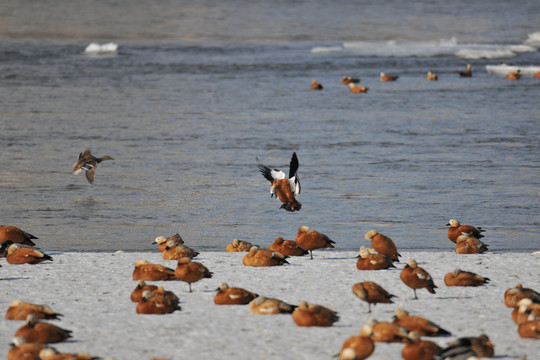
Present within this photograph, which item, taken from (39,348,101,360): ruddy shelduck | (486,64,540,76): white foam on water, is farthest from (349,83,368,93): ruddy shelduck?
(39,348,101,360): ruddy shelduck

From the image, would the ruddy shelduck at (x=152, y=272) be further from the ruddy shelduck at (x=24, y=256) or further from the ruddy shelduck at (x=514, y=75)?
the ruddy shelduck at (x=514, y=75)

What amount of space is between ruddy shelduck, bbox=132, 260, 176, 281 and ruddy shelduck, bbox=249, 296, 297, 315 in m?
1.62

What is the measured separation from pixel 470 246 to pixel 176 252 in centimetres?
381

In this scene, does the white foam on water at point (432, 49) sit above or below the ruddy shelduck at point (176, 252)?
below

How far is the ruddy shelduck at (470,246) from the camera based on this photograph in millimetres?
12102

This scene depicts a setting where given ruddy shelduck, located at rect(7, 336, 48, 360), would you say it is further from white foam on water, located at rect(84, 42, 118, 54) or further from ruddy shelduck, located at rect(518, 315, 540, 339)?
white foam on water, located at rect(84, 42, 118, 54)

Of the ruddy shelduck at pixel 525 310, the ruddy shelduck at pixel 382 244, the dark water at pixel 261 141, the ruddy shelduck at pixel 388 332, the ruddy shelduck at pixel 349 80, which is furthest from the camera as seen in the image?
the ruddy shelduck at pixel 349 80

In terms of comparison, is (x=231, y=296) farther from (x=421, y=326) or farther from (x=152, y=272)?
(x=421, y=326)

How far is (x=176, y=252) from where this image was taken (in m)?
11.8

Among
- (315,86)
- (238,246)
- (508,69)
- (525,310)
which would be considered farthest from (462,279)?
(508,69)

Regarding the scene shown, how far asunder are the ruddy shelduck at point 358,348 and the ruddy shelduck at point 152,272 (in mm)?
3423

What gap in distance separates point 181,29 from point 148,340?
5634cm

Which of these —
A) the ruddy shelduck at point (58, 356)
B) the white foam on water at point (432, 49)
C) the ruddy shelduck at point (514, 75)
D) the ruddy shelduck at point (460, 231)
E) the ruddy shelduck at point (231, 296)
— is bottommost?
the white foam on water at point (432, 49)

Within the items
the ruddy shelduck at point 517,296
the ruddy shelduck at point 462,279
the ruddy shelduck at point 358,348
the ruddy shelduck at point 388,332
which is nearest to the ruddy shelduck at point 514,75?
the ruddy shelduck at point 462,279
